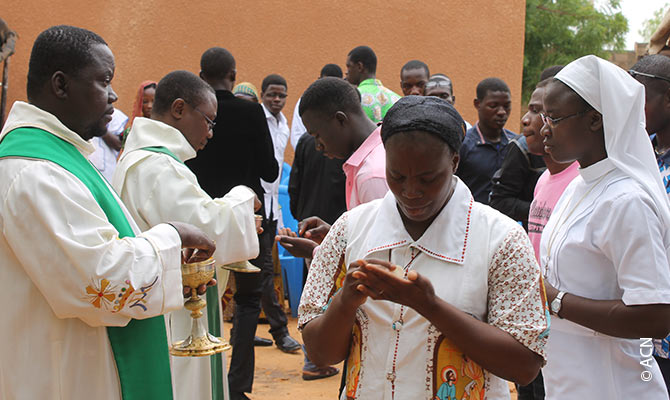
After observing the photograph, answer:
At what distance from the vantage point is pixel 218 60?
5.54m

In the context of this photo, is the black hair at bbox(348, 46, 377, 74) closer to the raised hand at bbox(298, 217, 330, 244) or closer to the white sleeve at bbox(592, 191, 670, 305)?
the raised hand at bbox(298, 217, 330, 244)

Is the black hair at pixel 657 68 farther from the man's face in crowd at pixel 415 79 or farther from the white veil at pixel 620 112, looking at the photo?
the man's face in crowd at pixel 415 79

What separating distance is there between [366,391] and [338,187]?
339 cm

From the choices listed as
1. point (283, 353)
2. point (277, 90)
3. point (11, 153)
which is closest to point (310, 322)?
point (11, 153)

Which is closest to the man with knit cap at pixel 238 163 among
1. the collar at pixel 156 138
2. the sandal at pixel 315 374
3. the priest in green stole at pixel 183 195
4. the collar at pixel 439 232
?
the sandal at pixel 315 374

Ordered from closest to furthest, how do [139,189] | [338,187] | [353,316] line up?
[353,316] → [139,189] → [338,187]

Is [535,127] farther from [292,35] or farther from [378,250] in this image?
[292,35]

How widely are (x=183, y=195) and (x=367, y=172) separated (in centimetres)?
101

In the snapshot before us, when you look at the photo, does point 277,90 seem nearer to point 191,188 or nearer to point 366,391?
point 191,188

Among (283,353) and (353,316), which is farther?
(283,353)

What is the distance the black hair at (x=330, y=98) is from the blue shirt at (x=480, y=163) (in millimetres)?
2301

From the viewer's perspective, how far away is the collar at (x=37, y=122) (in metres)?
2.57

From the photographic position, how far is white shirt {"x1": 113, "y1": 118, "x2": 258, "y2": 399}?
11.6 feet

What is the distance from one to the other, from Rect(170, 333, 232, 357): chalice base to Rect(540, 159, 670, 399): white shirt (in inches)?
58.9
